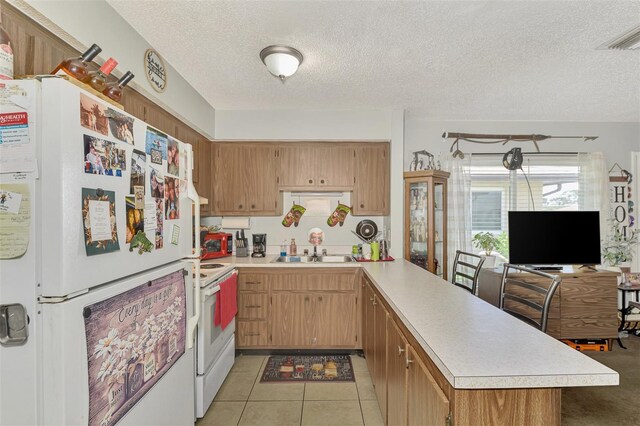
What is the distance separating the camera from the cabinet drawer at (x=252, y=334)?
3082 millimetres

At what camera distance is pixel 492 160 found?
151 inches

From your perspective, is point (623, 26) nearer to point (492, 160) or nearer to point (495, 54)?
point (495, 54)

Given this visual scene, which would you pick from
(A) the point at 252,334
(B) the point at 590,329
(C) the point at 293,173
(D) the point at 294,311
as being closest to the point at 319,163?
(C) the point at 293,173

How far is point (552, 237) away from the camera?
134 inches

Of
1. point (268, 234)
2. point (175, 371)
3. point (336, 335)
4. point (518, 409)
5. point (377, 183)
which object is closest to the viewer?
point (518, 409)

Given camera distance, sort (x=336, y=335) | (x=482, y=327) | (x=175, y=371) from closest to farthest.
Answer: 1. (x=482, y=327)
2. (x=175, y=371)
3. (x=336, y=335)

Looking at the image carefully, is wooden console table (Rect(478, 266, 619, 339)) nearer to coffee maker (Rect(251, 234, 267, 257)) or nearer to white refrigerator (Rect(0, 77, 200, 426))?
coffee maker (Rect(251, 234, 267, 257))

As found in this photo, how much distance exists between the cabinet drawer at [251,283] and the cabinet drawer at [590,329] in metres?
3.13

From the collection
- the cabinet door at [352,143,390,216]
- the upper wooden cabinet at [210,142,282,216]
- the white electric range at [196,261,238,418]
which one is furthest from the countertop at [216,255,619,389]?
the upper wooden cabinet at [210,142,282,216]

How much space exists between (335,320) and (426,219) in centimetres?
145

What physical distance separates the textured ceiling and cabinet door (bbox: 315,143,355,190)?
1.54 ft

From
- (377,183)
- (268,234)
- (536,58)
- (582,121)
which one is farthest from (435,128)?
(268,234)

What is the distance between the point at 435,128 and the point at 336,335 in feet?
9.02

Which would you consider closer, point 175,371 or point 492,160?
point 175,371
